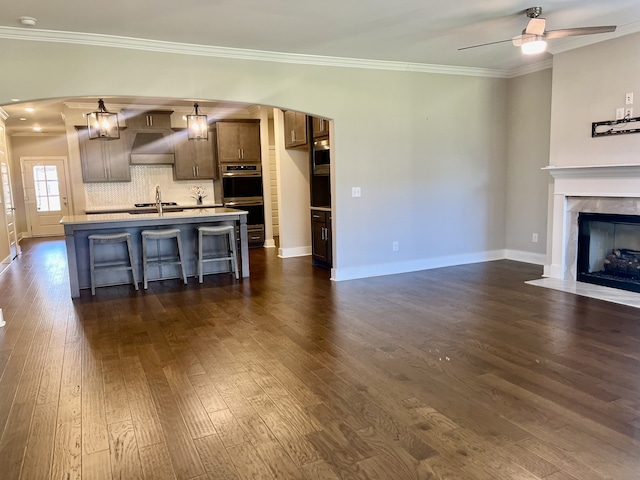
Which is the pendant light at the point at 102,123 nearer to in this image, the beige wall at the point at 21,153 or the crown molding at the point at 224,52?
the crown molding at the point at 224,52

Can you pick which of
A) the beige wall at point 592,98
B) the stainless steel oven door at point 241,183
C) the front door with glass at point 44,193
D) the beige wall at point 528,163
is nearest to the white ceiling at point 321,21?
the beige wall at point 592,98

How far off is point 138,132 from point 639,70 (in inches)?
300

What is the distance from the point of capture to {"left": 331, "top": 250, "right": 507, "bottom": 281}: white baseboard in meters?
5.82

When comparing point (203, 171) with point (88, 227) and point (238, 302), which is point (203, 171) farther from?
point (238, 302)

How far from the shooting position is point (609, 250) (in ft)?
17.0

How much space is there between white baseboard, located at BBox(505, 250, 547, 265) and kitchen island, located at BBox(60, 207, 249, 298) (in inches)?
156

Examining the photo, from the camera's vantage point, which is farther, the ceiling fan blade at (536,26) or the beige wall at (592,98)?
the beige wall at (592,98)

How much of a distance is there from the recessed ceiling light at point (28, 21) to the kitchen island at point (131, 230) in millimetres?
2023

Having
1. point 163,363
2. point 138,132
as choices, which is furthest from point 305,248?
point 163,363

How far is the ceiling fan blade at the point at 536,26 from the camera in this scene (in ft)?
12.2

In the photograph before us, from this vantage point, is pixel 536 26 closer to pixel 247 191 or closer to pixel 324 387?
pixel 324 387

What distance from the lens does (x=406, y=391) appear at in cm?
270

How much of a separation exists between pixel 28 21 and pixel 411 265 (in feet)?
16.3

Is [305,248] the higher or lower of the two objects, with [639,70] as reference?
lower
